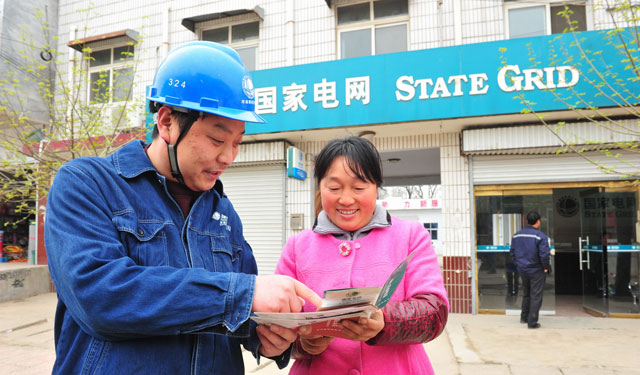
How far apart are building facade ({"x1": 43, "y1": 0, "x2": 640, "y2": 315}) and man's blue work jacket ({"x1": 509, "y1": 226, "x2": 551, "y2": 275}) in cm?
50

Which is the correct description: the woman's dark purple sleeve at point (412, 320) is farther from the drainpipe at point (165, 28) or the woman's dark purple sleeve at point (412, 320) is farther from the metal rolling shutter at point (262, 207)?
the drainpipe at point (165, 28)

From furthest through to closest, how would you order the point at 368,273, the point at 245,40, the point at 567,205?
the point at 567,205, the point at 245,40, the point at 368,273

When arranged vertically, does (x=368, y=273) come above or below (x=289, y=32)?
below

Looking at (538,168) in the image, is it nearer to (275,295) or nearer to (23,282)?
(275,295)

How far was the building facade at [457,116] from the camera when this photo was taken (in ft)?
20.0

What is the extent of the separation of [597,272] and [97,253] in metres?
8.46

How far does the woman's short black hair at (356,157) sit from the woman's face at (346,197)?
0.02 m

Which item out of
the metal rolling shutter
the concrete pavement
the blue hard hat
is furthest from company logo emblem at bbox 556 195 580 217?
the blue hard hat

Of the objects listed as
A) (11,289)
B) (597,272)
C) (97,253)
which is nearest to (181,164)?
(97,253)

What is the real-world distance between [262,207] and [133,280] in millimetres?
7132

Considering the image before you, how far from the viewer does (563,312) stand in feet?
24.6

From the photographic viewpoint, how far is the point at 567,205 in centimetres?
925

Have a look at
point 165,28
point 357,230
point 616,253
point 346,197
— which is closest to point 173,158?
point 346,197

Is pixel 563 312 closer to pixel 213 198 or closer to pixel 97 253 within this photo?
pixel 213 198
